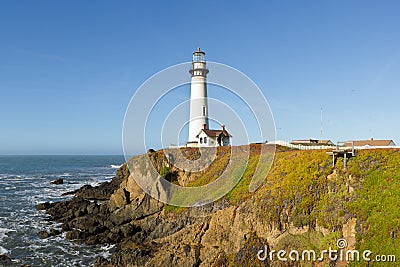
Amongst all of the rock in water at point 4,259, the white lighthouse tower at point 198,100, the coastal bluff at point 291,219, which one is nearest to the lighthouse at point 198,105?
the white lighthouse tower at point 198,100

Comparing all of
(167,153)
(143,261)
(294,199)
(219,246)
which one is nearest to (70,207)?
(167,153)

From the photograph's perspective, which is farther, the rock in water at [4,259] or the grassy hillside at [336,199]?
the rock in water at [4,259]

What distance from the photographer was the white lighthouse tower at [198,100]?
4053cm

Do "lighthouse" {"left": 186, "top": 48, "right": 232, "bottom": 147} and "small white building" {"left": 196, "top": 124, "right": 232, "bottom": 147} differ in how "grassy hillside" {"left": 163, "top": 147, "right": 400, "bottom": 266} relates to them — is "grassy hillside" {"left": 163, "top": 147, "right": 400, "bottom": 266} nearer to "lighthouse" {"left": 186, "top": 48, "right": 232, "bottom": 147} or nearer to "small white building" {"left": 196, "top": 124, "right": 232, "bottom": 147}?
"small white building" {"left": 196, "top": 124, "right": 232, "bottom": 147}

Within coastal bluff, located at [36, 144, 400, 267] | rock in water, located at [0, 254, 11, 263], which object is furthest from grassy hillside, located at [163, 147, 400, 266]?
rock in water, located at [0, 254, 11, 263]

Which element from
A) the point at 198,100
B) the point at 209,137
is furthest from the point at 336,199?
the point at 198,100

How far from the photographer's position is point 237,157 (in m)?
33.2

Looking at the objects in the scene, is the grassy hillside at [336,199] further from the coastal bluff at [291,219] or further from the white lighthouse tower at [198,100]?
the white lighthouse tower at [198,100]

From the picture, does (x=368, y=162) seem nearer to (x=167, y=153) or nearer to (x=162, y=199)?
(x=162, y=199)

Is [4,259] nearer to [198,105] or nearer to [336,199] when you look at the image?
[336,199]

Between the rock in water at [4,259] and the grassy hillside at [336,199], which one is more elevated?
the grassy hillside at [336,199]

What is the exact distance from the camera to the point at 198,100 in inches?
1592

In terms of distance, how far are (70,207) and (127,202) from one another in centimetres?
994

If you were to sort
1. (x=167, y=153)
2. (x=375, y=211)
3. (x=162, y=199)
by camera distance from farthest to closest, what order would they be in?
1. (x=167, y=153)
2. (x=162, y=199)
3. (x=375, y=211)
